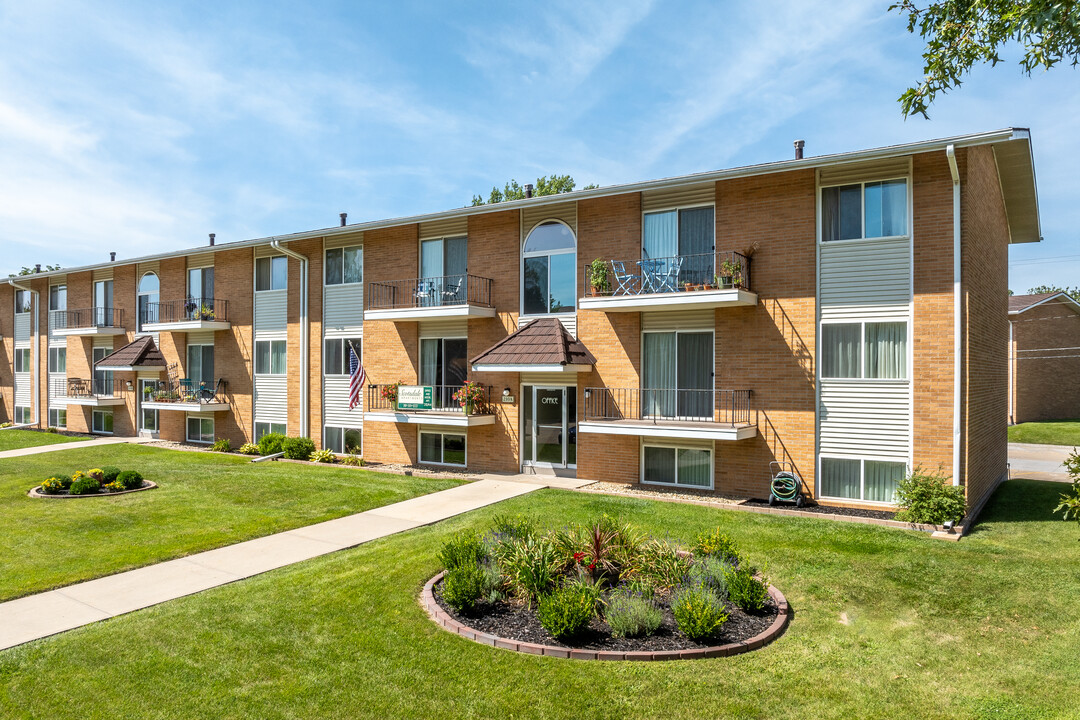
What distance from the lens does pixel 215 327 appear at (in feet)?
75.6

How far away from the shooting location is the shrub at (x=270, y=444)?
67.1 ft

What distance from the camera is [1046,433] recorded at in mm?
29500

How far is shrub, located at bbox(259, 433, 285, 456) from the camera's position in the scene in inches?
805

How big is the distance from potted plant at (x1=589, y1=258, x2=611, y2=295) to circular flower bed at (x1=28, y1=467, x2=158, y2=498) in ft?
38.1

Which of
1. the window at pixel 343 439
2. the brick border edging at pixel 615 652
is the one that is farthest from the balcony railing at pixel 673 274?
the window at pixel 343 439

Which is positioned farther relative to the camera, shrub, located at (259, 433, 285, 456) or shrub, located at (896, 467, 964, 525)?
shrub, located at (259, 433, 285, 456)

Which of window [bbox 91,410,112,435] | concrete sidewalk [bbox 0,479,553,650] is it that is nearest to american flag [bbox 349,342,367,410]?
concrete sidewalk [bbox 0,479,553,650]

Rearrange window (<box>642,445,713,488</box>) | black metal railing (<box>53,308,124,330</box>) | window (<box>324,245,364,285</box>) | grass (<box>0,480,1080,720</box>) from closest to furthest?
grass (<box>0,480,1080,720</box>) → window (<box>642,445,713,488</box>) → window (<box>324,245,364,285</box>) → black metal railing (<box>53,308,124,330</box>)

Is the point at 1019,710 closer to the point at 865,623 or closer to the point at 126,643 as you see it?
the point at 865,623

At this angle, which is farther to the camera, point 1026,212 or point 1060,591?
point 1026,212

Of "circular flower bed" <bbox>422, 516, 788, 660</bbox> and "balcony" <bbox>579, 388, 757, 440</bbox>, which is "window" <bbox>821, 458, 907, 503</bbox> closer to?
"balcony" <bbox>579, 388, 757, 440</bbox>

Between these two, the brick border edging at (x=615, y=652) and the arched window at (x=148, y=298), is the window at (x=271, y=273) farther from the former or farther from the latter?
the brick border edging at (x=615, y=652)

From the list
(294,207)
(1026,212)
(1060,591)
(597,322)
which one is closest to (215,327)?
(294,207)

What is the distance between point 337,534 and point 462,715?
6550 mm
